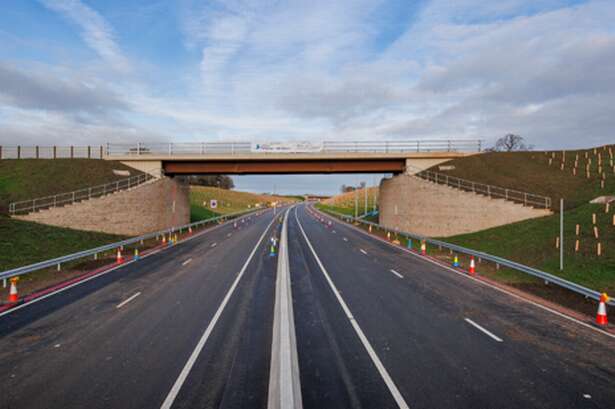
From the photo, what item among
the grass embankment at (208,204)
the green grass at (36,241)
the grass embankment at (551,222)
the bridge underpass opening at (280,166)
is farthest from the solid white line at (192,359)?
the grass embankment at (208,204)

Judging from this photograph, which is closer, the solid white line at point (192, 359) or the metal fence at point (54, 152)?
the solid white line at point (192, 359)

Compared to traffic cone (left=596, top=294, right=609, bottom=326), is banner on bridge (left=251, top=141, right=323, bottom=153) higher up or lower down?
higher up

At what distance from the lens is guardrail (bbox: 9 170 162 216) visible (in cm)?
2892

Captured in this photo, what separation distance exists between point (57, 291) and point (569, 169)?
157 ft

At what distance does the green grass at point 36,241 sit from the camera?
18422 millimetres

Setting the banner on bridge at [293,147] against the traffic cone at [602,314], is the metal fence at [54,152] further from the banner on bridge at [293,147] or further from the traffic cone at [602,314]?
the traffic cone at [602,314]

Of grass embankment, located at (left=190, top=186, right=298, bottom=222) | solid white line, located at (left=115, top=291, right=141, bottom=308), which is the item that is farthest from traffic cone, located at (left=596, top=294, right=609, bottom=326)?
grass embankment, located at (left=190, top=186, right=298, bottom=222)

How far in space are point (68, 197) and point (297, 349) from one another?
33.3 meters

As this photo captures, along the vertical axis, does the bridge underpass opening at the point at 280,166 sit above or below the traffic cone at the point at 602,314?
above

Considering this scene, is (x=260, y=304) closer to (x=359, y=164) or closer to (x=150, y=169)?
(x=359, y=164)

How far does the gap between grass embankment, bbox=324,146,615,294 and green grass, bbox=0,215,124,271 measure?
2401 cm

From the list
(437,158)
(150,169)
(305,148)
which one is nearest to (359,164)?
(305,148)

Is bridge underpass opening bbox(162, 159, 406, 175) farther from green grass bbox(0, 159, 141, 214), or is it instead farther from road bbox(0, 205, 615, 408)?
road bbox(0, 205, 615, 408)

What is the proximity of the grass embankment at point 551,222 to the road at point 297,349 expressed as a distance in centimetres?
549
